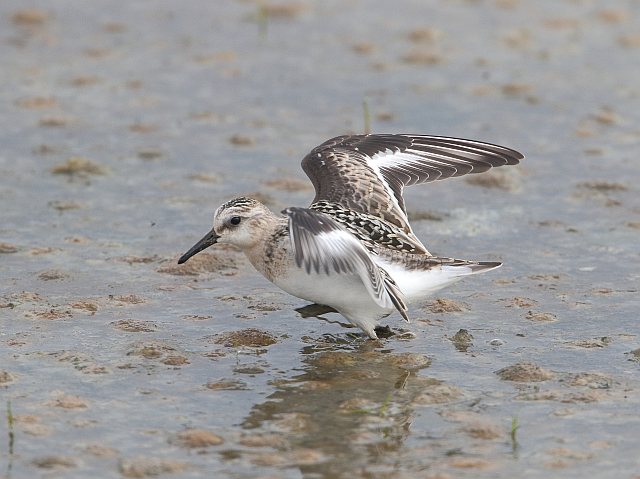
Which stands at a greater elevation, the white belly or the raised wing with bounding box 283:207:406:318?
the raised wing with bounding box 283:207:406:318

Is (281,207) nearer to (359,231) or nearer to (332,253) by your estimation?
(359,231)

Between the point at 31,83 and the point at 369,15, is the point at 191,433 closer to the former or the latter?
the point at 31,83

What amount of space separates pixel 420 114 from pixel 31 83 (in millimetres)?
3903

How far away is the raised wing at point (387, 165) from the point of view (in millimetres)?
8672

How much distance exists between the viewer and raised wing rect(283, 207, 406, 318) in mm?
7133

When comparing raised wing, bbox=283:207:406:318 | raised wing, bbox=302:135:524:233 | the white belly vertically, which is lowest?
the white belly

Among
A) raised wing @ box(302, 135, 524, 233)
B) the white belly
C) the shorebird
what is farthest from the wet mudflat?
raised wing @ box(302, 135, 524, 233)

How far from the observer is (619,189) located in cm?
1073

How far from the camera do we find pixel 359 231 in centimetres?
802

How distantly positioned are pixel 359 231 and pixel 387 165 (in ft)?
4.72

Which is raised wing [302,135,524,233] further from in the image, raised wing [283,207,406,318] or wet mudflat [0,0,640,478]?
raised wing [283,207,406,318]

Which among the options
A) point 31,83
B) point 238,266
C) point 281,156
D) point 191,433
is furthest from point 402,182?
point 31,83

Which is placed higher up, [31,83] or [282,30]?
[282,30]

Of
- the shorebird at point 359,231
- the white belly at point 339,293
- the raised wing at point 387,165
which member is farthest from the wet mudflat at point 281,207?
the raised wing at point 387,165
